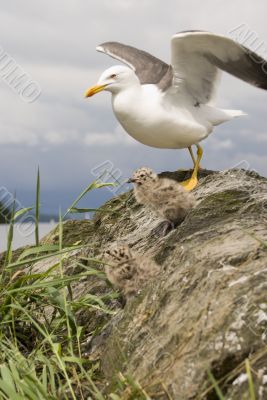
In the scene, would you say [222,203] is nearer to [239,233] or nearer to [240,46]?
[239,233]

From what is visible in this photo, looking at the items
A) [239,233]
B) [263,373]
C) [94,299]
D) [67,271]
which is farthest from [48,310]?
[263,373]

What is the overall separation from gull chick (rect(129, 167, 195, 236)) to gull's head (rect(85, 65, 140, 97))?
154cm

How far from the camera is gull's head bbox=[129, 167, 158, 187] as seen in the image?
554cm

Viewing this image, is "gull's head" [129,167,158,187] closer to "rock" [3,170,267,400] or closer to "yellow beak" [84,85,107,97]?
"rock" [3,170,267,400]

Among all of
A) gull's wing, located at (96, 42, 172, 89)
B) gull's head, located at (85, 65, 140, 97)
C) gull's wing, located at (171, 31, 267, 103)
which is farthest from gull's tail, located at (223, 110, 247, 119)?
gull's head, located at (85, 65, 140, 97)

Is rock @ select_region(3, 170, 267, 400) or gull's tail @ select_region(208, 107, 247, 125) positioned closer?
rock @ select_region(3, 170, 267, 400)

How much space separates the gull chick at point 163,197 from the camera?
17.3 feet

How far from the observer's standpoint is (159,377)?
11.3ft

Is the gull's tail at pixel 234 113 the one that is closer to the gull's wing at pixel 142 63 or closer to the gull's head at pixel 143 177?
the gull's wing at pixel 142 63

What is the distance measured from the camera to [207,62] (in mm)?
7086

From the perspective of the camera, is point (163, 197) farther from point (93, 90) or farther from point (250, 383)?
point (250, 383)

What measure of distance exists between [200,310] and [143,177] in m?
2.12

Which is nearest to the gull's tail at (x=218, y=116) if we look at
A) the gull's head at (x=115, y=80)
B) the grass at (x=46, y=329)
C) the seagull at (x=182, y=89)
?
the seagull at (x=182, y=89)

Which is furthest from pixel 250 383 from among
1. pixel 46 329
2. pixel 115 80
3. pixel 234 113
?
pixel 234 113
